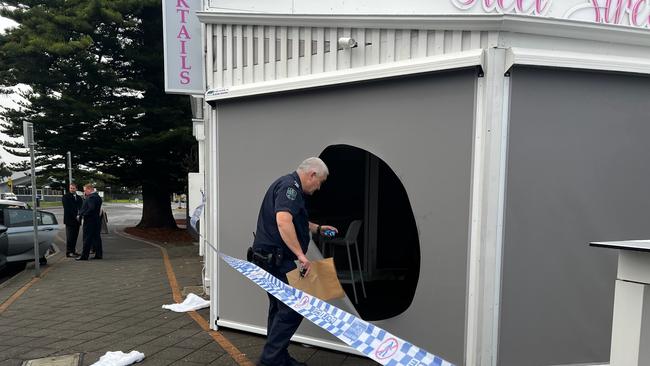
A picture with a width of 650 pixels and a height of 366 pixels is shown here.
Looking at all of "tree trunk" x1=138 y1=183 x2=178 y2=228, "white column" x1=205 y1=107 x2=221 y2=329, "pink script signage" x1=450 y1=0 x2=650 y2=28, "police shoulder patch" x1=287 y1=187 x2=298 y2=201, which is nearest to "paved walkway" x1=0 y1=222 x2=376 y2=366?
"white column" x1=205 y1=107 x2=221 y2=329

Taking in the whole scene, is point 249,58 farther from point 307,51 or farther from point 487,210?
point 487,210

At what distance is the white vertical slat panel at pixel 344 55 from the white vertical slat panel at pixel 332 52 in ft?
0.10

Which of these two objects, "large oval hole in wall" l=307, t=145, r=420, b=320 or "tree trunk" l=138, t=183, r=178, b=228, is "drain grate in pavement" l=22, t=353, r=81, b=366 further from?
"tree trunk" l=138, t=183, r=178, b=228

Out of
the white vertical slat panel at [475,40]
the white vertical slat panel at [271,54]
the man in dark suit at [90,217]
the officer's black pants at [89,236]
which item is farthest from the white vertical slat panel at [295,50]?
the officer's black pants at [89,236]

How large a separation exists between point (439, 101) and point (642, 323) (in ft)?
6.28

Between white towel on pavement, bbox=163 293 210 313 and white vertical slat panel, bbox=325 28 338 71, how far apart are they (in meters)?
3.59

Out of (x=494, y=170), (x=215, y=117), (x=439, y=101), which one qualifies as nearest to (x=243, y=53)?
(x=215, y=117)

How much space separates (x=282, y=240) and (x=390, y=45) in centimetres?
178

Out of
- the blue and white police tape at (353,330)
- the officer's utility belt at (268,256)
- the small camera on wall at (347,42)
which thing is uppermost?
the small camera on wall at (347,42)

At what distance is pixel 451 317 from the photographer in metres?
3.27

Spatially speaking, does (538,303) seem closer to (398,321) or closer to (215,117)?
(398,321)

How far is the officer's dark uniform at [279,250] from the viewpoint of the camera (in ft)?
10.8

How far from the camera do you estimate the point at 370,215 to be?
22.0 ft

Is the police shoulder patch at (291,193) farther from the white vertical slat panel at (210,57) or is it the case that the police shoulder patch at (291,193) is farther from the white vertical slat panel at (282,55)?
the white vertical slat panel at (210,57)
